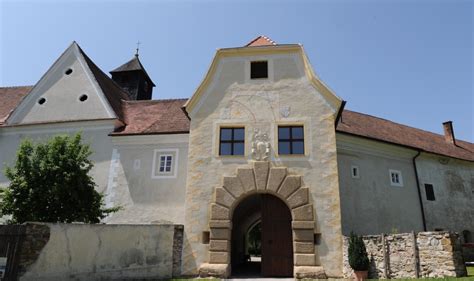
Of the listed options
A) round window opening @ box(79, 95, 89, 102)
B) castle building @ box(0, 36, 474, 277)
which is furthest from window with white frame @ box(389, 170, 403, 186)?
round window opening @ box(79, 95, 89, 102)

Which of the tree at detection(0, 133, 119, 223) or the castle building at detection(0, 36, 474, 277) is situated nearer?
the castle building at detection(0, 36, 474, 277)

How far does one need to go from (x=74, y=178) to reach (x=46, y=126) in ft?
22.2

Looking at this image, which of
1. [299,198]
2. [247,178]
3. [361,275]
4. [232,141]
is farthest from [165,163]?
[361,275]

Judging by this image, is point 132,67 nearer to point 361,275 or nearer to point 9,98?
Answer: point 9,98

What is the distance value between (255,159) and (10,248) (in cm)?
865

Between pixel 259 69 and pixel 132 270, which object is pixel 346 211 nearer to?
pixel 259 69

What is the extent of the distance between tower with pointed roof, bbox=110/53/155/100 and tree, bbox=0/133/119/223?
13406 millimetres

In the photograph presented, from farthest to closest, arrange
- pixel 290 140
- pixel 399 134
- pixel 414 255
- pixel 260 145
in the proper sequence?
pixel 399 134
pixel 290 140
pixel 260 145
pixel 414 255

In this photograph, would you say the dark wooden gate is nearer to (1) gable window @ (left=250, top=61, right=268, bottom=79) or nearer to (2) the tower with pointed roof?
(1) gable window @ (left=250, top=61, right=268, bottom=79)

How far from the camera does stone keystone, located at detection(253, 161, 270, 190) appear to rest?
13.2m

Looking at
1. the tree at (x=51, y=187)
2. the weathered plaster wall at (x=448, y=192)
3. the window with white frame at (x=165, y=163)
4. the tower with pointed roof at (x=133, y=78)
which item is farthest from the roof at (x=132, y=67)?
the weathered plaster wall at (x=448, y=192)

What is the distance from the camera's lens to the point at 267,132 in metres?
13.9

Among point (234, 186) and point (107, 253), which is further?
point (234, 186)

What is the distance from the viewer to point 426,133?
25469 mm
